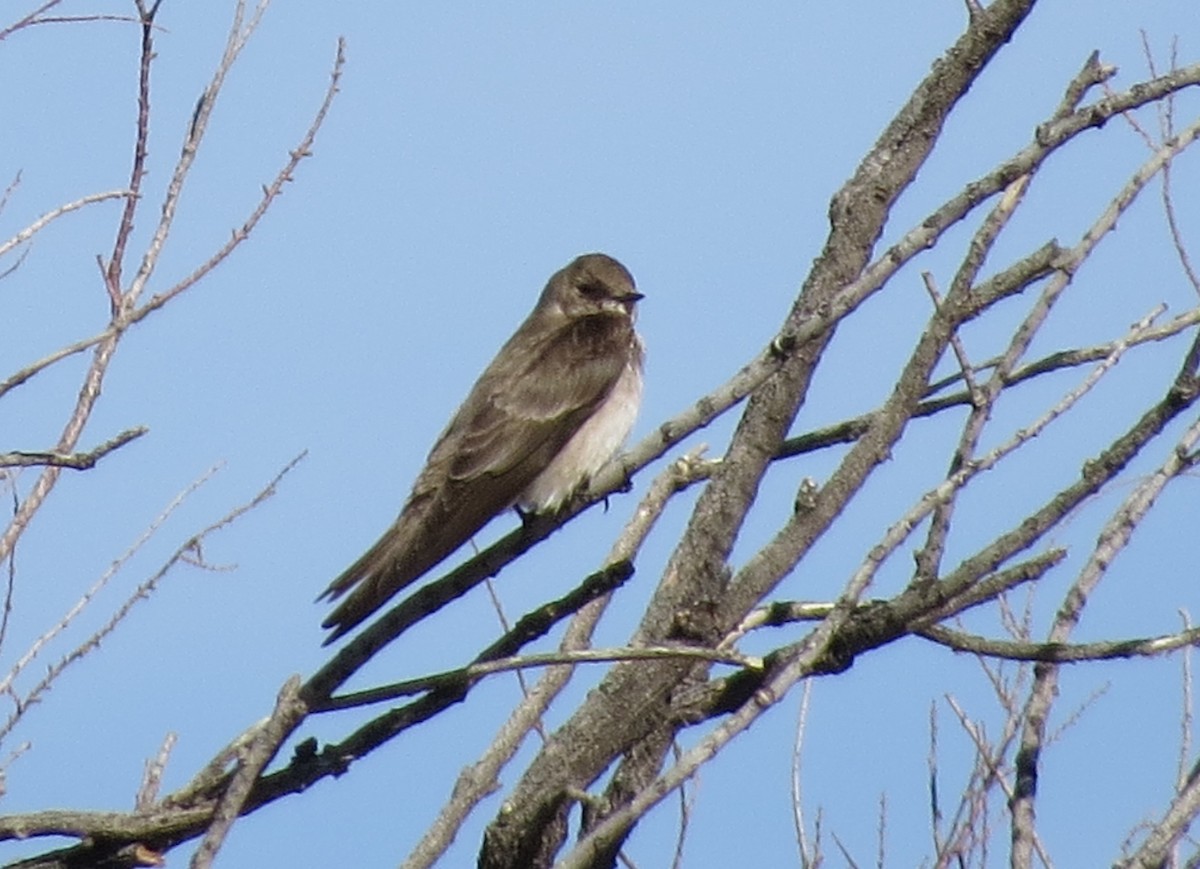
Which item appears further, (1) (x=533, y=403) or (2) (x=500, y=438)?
(1) (x=533, y=403)

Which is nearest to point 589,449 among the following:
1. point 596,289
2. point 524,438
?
point 524,438

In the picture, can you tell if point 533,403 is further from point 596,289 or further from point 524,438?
point 596,289

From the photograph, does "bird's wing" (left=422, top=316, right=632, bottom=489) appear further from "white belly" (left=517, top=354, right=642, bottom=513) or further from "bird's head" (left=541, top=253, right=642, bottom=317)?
"bird's head" (left=541, top=253, right=642, bottom=317)

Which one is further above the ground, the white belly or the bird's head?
the bird's head

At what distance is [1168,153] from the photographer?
444cm

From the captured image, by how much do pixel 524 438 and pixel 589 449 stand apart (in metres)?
0.28

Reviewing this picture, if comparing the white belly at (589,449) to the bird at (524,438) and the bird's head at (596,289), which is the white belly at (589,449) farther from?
the bird's head at (596,289)

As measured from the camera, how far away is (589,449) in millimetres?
8266

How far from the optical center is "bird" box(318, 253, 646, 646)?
7473 mm

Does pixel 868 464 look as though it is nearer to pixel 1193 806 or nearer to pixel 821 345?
pixel 821 345

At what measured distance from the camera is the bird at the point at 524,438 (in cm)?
747

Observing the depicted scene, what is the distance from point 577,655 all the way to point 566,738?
0.99 meters

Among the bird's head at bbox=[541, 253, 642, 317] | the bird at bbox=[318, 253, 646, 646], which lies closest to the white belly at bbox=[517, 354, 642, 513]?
the bird at bbox=[318, 253, 646, 646]

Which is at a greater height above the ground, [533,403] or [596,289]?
[596,289]
